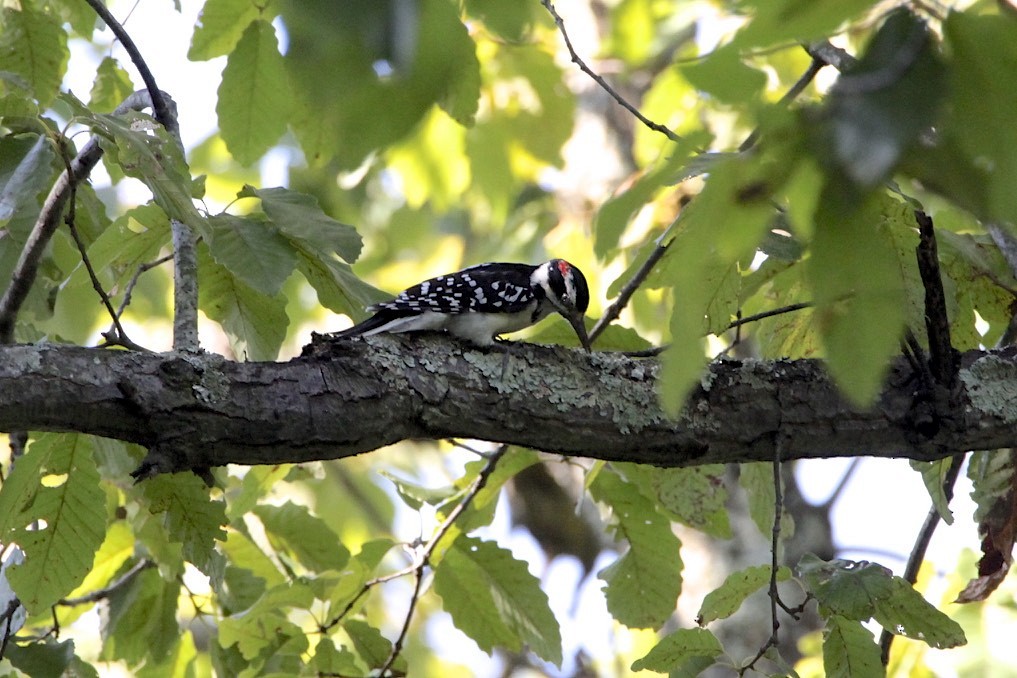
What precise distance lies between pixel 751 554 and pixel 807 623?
0.76 meters

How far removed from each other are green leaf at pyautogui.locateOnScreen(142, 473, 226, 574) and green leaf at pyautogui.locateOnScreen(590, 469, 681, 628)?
56.3 inches

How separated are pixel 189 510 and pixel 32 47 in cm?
188

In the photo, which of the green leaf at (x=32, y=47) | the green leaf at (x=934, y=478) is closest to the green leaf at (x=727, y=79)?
the green leaf at (x=934, y=478)

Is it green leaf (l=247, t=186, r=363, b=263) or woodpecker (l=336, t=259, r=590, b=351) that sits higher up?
woodpecker (l=336, t=259, r=590, b=351)

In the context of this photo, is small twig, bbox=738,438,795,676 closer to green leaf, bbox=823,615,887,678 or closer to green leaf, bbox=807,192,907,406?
green leaf, bbox=823,615,887,678

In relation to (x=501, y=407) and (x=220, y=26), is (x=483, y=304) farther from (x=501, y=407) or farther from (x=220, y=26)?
(x=220, y=26)

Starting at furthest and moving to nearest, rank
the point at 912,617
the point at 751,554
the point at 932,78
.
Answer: the point at 751,554 < the point at 912,617 < the point at 932,78

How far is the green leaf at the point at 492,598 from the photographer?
12.6 feet

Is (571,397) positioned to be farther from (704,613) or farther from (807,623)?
(807,623)

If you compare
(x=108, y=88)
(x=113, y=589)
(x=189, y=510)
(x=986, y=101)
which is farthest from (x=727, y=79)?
(x=108, y=88)

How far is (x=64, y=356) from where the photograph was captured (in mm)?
2518

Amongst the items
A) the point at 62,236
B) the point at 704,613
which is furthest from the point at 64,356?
the point at 704,613

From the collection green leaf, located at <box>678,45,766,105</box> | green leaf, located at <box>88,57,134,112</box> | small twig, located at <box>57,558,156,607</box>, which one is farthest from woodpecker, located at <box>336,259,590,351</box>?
green leaf, located at <box>678,45,766,105</box>

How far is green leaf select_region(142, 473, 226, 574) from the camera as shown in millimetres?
3223
